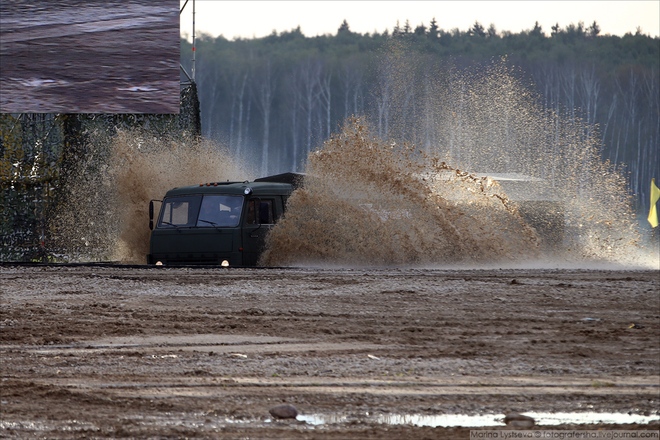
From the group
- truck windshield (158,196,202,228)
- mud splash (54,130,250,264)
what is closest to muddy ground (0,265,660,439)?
truck windshield (158,196,202,228)

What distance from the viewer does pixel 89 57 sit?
2578cm

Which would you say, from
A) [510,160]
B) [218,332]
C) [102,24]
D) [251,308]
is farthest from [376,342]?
[510,160]

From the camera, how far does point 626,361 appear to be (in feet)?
25.6

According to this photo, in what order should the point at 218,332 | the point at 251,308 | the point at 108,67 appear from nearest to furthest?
1. the point at 218,332
2. the point at 251,308
3. the point at 108,67

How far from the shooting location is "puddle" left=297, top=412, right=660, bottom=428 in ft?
19.1

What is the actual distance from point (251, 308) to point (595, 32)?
2723 inches

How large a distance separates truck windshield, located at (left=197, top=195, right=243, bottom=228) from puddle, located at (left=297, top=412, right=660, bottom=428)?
13.2 m

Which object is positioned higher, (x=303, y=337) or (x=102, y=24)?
(x=102, y=24)

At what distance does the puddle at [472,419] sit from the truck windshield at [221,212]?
13160mm

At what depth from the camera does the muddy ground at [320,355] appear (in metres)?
6.05

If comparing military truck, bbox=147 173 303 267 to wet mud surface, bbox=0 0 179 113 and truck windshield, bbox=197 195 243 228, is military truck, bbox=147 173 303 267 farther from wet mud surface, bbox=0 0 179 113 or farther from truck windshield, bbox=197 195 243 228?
wet mud surface, bbox=0 0 179 113

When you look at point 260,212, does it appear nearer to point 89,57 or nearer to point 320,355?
point 89,57

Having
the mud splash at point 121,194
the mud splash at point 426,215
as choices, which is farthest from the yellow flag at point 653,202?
the mud splash at point 121,194

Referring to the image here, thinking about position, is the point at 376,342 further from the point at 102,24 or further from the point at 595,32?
the point at 595,32
